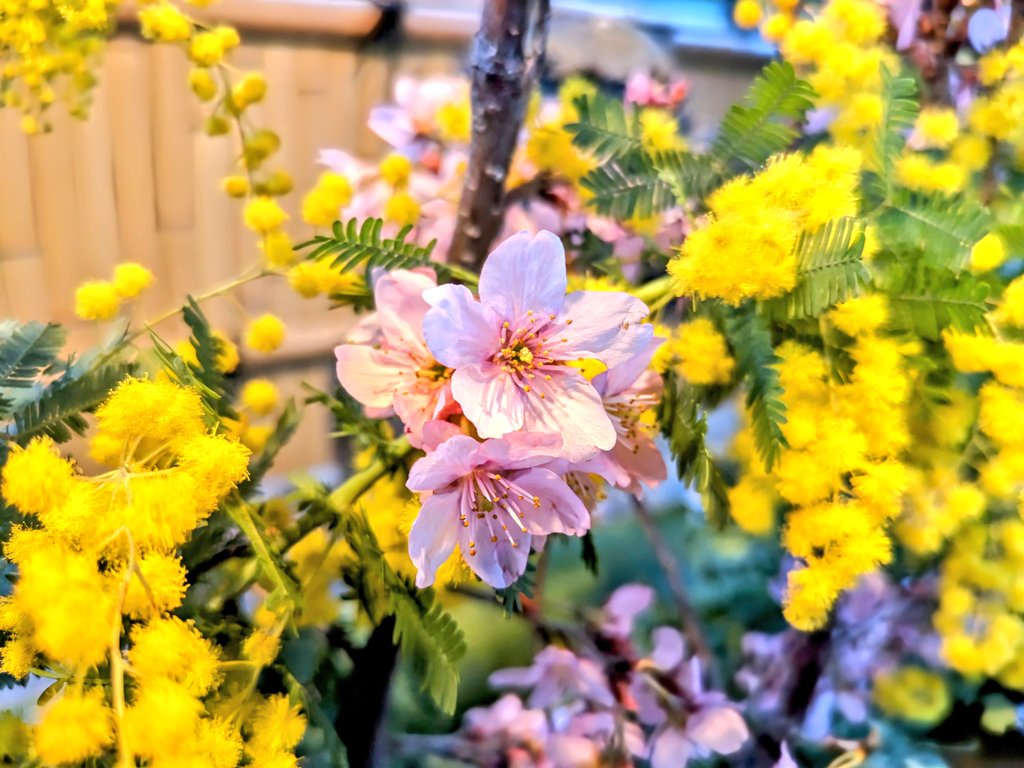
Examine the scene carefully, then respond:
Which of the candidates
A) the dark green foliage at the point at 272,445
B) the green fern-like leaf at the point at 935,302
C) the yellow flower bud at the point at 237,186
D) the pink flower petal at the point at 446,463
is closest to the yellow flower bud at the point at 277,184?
the yellow flower bud at the point at 237,186

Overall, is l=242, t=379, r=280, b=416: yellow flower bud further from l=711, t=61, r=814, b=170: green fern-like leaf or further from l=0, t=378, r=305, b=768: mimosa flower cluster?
l=711, t=61, r=814, b=170: green fern-like leaf

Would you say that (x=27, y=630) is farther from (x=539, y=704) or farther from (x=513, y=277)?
(x=539, y=704)

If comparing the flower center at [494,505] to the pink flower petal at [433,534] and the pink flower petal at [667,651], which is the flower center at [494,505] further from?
the pink flower petal at [667,651]

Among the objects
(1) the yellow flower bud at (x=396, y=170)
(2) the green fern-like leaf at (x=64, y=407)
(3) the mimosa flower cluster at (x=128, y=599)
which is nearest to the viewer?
(3) the mimosa flower cluster at (x=128, y=599)

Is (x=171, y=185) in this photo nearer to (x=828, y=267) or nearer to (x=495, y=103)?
(x=495, y=103)

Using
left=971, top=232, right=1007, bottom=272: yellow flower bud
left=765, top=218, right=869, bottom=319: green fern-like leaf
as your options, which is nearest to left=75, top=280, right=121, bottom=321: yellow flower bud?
left=765, top=218, right=869, bottom=319: green fern-like leaf

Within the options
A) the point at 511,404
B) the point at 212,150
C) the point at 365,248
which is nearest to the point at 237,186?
the point at 365,248

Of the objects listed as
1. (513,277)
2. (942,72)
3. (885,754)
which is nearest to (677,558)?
(885,754)

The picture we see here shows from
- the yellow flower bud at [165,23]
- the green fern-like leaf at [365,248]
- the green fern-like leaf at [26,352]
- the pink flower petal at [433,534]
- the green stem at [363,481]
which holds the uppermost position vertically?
the yellow flower bud at [165,23]
